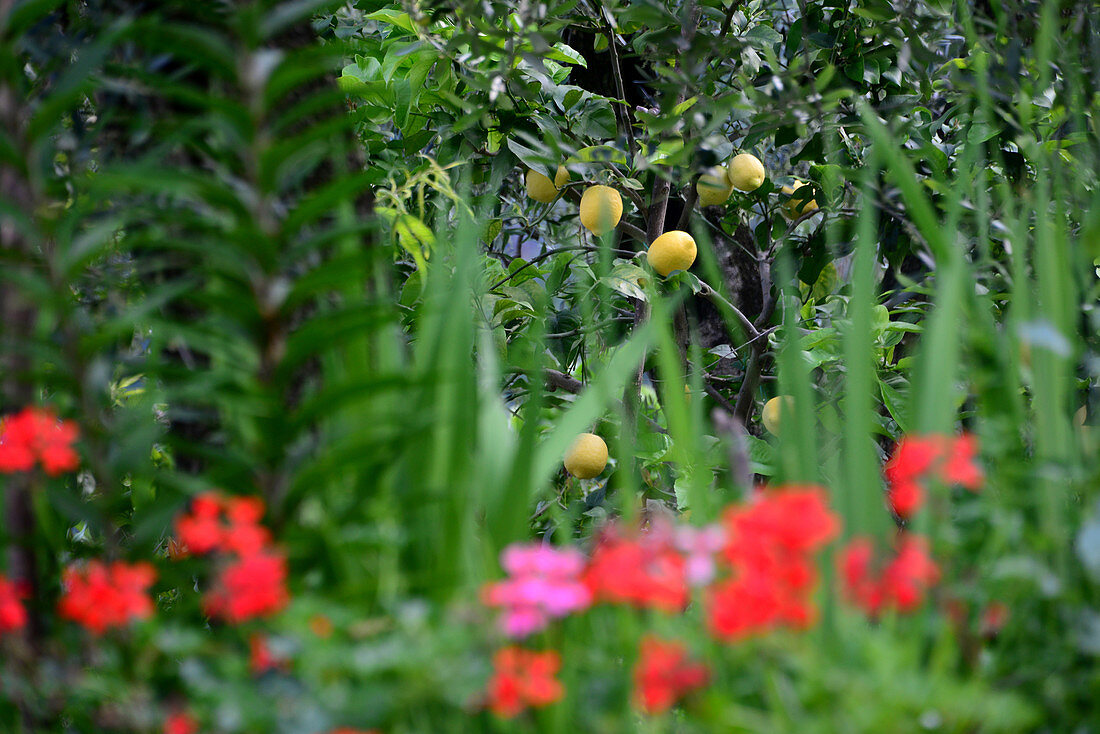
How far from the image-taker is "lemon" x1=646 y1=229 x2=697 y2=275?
133 cm

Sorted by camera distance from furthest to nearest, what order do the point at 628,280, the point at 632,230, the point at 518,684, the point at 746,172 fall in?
the point at 632,230 < the point at 746,172 < the point at 628,280 < the point at 518,684

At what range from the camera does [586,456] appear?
1.33 m

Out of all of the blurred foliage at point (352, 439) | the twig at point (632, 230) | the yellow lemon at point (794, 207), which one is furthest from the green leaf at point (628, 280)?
the blurred foliage at point (352, 439)

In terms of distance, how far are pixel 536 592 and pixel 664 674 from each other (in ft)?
0.21

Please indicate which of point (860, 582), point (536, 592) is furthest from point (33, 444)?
point (860, 582)

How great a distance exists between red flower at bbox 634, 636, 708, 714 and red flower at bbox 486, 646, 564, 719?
38mm

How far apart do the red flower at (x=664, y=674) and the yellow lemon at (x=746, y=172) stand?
116 centimetres

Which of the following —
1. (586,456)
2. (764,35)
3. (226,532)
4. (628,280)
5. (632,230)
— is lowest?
(586,456)

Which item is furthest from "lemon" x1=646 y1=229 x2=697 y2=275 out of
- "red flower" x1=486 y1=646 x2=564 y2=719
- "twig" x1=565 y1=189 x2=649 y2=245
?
"red flower" x1=486 y1=646 x2=564 y2=719

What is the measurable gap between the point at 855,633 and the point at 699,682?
0.28ft

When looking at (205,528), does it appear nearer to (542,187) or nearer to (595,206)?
(595,206)

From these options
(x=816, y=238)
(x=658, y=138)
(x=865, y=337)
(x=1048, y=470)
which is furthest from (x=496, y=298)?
(x=1048, y=470)

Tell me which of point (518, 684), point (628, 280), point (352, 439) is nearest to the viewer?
point (518, 684)

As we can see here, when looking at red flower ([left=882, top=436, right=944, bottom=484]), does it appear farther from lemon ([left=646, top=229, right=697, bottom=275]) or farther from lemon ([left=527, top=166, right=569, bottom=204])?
lemon ([left=527, top=166, right=569, bottom=204])
